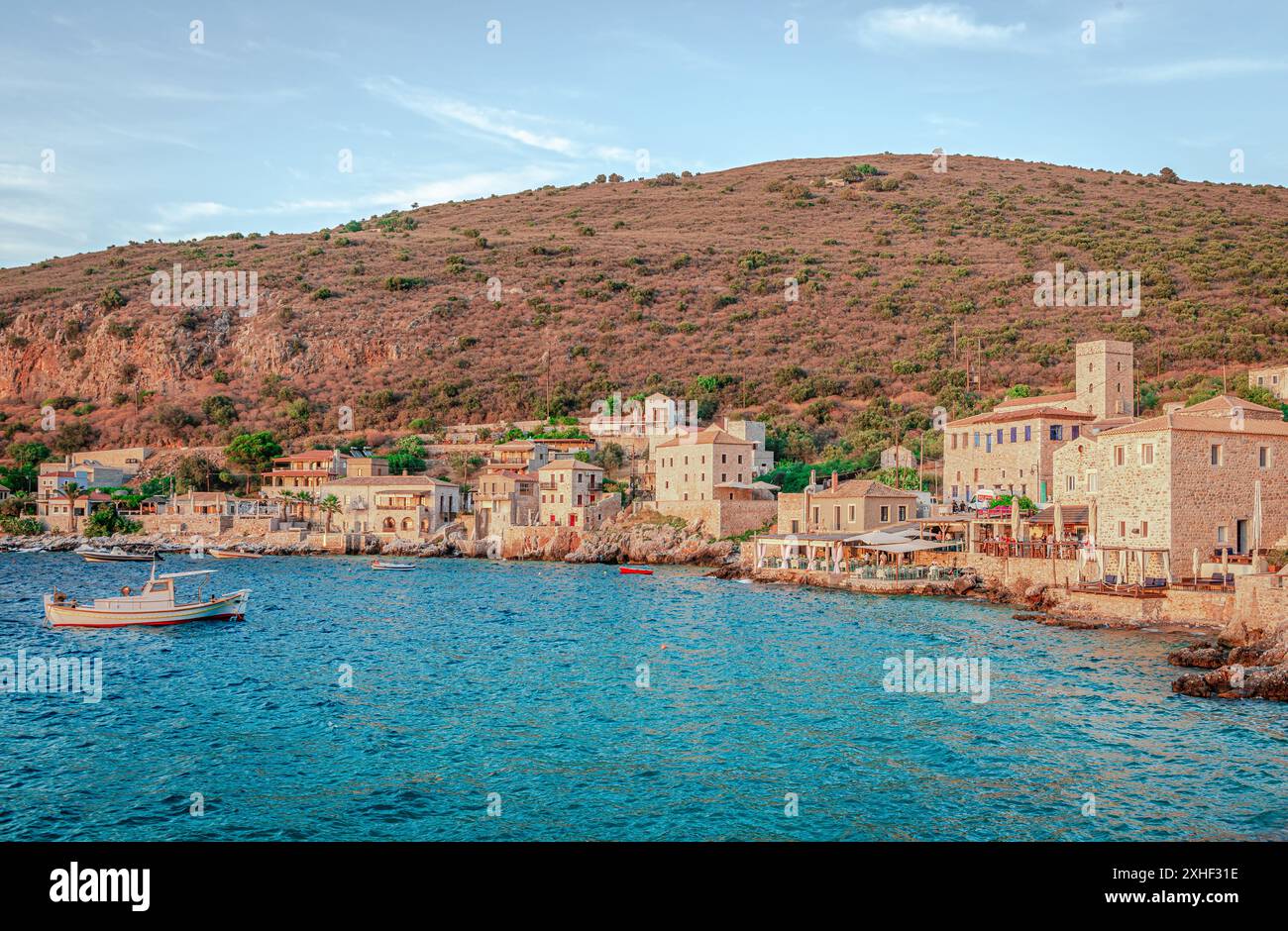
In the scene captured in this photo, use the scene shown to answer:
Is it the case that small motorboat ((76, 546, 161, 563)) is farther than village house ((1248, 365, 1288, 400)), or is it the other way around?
small motorboat ((76, 546, 161, 563))

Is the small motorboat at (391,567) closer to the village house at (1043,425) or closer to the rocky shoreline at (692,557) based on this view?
the rocky shoreline at (692,557)

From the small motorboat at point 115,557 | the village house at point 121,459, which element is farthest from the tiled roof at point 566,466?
the village house at point 121,459

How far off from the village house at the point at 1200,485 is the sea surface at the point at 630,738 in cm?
540

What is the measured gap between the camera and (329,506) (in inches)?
2721

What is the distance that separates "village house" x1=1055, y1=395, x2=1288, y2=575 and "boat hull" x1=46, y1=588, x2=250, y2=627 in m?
30.5

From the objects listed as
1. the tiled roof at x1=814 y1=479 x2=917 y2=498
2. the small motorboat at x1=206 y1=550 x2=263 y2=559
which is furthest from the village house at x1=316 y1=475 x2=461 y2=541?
the tiled roof at x1=814 y1=479 x2=917 y2=498

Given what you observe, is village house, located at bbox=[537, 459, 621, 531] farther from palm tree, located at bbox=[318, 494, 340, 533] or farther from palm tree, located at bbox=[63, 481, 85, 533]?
palm tree, located at bbox=[63, 481, 85, 533]

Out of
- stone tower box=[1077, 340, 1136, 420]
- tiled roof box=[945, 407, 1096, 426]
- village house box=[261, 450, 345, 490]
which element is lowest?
village house box=[261, 450, 345, 490]

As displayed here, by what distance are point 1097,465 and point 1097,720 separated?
64.0 feet

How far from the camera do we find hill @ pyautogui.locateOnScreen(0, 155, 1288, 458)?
8119cm

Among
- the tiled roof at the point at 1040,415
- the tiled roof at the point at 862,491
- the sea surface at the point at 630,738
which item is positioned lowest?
the sea surface at the point at 630,738

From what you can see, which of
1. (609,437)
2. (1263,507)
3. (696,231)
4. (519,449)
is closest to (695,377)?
(609,437)

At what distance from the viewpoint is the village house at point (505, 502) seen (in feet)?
210

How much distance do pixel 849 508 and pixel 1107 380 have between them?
13562 mm
